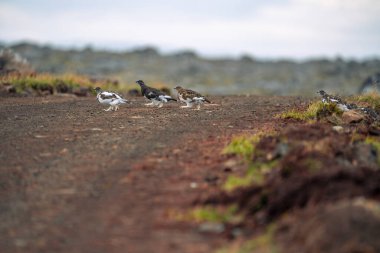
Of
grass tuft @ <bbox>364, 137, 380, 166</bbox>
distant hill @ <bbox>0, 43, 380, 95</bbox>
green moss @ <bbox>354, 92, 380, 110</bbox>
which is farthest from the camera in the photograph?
distant hill @ <bbox>0, 43, 380, 95</bbox>

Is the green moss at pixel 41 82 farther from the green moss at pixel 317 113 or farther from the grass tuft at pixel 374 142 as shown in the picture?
the grass tuft at pixel 374 142

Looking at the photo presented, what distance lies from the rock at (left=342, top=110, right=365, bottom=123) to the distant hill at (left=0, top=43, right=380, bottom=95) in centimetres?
4074

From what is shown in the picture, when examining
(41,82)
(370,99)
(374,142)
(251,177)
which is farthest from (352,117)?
(41,82)

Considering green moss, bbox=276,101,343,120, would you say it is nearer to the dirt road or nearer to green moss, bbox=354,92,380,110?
the dirt road

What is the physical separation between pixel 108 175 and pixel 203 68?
6397cm

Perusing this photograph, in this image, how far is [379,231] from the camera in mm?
7438

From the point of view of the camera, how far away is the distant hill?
62906 mm

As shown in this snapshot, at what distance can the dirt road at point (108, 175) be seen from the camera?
8.11m

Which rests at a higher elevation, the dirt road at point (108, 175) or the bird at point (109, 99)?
the bird at point (109, 99)

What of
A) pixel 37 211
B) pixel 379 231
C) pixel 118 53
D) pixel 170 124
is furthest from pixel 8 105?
pixel 118 53

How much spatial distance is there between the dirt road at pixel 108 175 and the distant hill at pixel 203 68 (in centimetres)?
4088

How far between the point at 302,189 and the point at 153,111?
1064cm

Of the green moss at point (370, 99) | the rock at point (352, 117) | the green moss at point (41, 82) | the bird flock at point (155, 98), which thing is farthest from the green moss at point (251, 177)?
the green moss at point (41, 82)

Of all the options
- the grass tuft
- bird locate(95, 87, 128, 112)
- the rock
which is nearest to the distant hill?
bird locate(95, 87, 128, 112)
